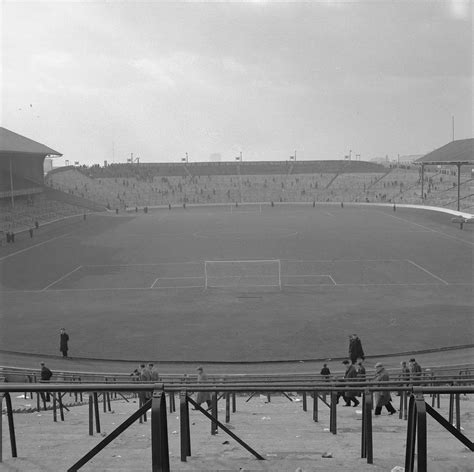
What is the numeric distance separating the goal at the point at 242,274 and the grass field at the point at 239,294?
0.18 m

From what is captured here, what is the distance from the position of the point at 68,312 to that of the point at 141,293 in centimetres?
476

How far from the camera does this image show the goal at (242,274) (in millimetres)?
35094

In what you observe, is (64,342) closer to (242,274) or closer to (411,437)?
(242,274)

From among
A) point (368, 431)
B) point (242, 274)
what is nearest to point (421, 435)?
point (368, 431)

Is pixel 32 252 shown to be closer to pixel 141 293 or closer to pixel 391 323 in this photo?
pixel 141 293

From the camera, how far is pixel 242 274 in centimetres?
3816

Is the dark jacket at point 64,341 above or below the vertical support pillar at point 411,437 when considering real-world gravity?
below

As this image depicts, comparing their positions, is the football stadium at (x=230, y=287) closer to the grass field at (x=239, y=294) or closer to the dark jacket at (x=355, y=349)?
the grass field at (x=239, y=294)

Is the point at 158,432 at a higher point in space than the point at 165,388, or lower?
lower

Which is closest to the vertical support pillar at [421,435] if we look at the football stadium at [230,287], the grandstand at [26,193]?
the football stadium at [230,287]

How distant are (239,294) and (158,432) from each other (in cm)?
2745

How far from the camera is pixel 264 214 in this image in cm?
8362

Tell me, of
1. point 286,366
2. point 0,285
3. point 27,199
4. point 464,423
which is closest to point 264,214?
point 27,199

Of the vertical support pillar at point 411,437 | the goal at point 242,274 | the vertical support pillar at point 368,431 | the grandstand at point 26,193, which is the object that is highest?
the grandstand at point 26,193
